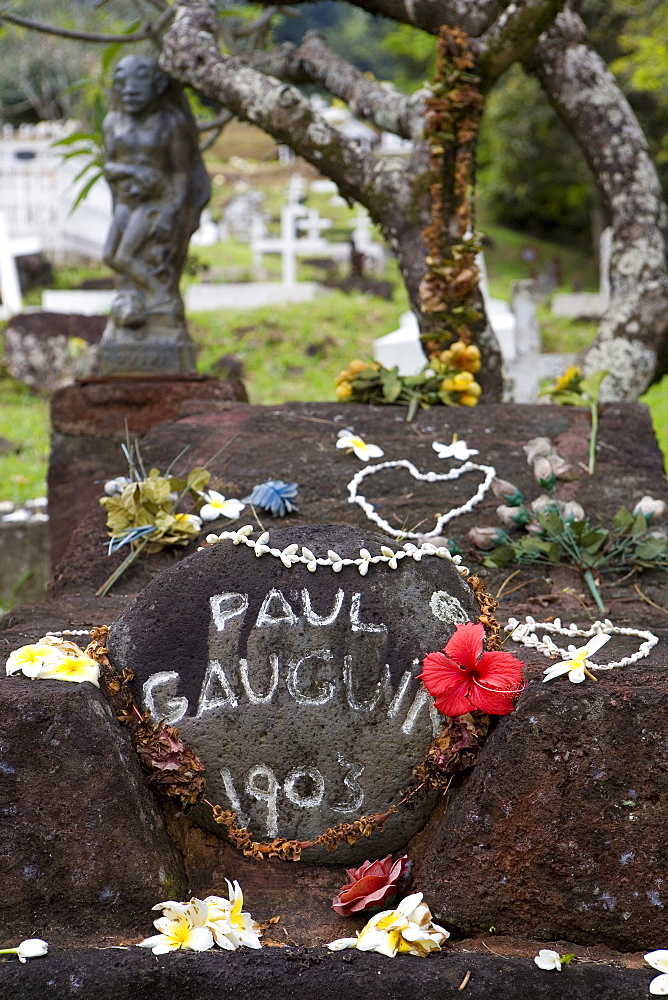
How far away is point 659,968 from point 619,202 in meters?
4.28

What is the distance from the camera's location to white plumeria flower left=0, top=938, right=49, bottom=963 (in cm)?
170

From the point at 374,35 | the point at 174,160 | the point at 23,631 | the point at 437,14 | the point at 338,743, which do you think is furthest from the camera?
the point at 374,35

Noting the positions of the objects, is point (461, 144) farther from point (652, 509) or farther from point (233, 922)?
point (233, 922)

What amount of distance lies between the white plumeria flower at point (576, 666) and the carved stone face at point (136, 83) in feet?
12.4

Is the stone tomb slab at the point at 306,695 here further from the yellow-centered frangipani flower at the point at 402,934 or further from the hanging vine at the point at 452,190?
the hanging vine at the point at 452,190

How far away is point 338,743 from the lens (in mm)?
1924

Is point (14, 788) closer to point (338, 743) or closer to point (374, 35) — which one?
point (338, 743)

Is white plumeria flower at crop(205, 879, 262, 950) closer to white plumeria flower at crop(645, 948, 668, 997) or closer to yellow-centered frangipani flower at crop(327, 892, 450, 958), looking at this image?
yellow-centered frangipani flower at crop(327, 892, 450, 958)

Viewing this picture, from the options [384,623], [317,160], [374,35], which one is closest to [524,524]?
[384,623]

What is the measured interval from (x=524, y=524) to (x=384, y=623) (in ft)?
3.80

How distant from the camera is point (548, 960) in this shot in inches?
66.5

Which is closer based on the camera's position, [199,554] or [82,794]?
[82,794]

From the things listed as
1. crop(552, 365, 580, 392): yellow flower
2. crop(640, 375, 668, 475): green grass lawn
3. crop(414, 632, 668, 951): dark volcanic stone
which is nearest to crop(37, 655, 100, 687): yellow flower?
Result: crop(414, 632, 668, 951): dark volcanic stone

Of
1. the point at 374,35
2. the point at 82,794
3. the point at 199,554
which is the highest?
the point at 374,35
